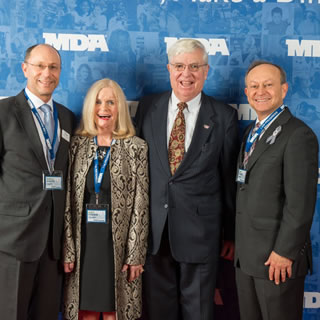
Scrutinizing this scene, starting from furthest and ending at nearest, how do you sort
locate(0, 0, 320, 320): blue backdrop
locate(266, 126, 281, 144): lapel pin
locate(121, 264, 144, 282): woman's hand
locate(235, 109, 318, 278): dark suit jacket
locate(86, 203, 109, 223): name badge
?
locate(0, 0, 320, 320): blue backdrop < locate(121, 264, 144, 282): woman's hand < locate(86, 203, 109, 223): name badge < locate(266, 126, 281, 144): lapel pin < locate(235, 109, 318, 278): dark suit jacket

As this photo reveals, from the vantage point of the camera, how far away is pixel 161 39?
3014 mm

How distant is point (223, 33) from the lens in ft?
9.86

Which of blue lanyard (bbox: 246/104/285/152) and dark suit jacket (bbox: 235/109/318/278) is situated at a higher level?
blue lanyard (bbox: 246/104/285/152)

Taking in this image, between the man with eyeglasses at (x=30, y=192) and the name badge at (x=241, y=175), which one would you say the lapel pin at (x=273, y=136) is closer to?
the name badge at (x=241, y=175)

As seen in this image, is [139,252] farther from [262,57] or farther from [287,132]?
[262,57]

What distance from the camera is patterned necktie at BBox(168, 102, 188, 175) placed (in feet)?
8.29

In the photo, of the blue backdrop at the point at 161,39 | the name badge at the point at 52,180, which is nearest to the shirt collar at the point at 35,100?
the name badge at the point at 52,180

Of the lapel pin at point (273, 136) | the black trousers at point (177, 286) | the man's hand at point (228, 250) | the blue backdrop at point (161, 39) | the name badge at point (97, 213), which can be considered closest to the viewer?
the lapel pin at point (273, 136)

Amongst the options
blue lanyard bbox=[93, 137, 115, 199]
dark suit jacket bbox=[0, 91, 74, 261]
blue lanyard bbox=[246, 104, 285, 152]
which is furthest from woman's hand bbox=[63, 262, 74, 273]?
blue lanyard bbox=[246, 104, 285, 152]

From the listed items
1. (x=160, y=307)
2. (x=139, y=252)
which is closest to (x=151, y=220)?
(x=139, y=252)

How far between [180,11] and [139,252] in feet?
6.09

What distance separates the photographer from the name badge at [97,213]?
7.69 feet

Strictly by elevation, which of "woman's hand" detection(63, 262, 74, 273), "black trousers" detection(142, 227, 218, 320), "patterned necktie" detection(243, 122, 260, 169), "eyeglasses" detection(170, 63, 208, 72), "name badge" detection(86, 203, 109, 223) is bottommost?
"black trousers" detection(142, 227, 218, 320)

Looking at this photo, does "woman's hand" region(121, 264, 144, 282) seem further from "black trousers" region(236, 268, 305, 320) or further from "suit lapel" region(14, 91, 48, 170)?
"suit lapel" region(14, 91, 48, 170)
